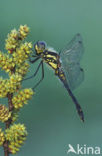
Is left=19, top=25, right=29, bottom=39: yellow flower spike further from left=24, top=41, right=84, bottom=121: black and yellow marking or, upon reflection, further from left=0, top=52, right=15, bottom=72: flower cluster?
left=24, top=41, right=84, bottom=121: black and yellow marking

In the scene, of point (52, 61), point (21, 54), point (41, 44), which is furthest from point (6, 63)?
point (52, 61)

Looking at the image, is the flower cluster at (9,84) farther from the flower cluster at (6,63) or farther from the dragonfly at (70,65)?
the dragonfly at (70,65)

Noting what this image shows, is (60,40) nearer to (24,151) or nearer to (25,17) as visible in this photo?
(25,17)

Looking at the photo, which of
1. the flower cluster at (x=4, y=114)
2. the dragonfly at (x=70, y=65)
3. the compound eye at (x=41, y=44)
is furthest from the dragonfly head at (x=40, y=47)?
the flower cluster at (x=4, y=114)

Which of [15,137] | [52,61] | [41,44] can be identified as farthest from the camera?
[52,61]

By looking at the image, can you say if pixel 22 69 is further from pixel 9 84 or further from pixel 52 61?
pixel 52 61

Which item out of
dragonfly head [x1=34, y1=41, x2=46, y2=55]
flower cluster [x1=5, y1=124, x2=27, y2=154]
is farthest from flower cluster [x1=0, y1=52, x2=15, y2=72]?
dragonfly head [x1=34, y1=41, x2=46, y2=55]

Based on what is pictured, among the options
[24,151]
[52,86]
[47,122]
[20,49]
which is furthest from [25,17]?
[20,49]
